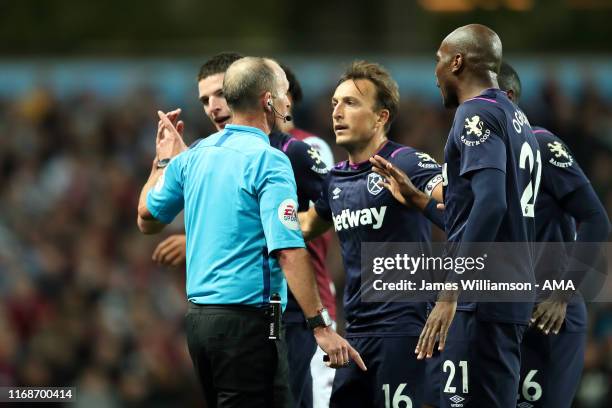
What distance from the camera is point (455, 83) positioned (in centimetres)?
558

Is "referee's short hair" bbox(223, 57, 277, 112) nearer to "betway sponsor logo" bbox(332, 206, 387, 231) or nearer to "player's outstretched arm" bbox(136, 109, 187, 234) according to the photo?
"player's outstretched arm" bbox(136, 109, 187, 234)

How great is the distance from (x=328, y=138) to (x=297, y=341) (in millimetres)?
6892

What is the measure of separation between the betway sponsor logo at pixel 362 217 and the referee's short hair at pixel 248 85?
91 centimetres

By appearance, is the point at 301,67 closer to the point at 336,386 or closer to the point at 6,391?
Result: the point at 6,391

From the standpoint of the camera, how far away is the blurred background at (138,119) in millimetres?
11680

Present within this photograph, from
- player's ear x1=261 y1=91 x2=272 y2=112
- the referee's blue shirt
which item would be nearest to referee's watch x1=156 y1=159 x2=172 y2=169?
the referee's blue shirt

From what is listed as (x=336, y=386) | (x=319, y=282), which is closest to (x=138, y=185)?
(x=319, y=282)

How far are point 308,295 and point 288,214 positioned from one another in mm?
399

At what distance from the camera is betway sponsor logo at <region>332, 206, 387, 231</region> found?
244 inches

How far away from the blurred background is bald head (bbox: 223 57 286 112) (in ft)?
18.5

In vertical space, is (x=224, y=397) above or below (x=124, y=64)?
below

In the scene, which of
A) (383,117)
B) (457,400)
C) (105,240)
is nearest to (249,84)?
(383,117)

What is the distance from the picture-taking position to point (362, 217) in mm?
6242

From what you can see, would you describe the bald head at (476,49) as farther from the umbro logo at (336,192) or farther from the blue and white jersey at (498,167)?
the umbro logo at (336,192)
